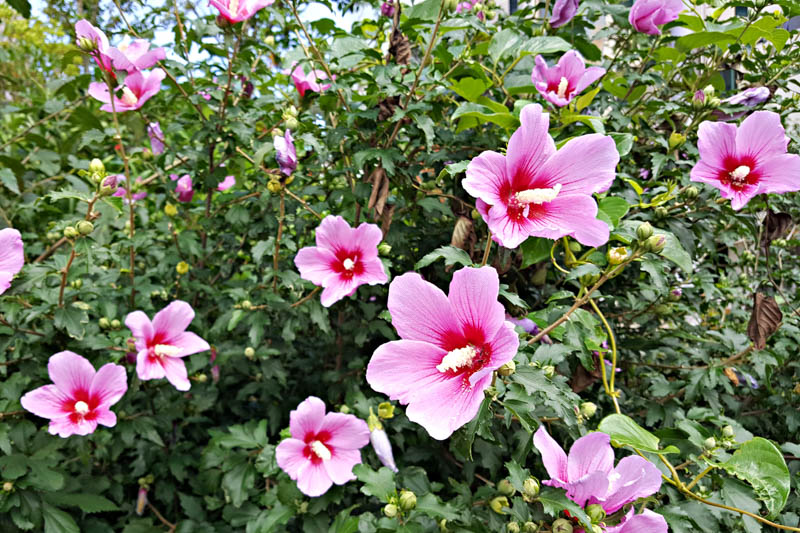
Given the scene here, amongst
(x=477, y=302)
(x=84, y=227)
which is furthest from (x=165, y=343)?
(x=477, y=302)

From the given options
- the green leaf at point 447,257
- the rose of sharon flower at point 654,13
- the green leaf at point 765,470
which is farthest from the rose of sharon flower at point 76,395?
the rose of sharon flower at point 654,13

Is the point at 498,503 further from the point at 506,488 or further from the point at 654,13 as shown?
the point at 654,13

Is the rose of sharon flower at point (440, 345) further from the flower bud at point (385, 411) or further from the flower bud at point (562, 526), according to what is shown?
the flower bud at point (385, 411)

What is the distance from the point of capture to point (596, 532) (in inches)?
Answer: 26.6

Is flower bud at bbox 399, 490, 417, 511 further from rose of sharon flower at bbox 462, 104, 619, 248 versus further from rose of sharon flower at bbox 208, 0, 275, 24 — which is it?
rose of sharon flower at bbox 208, 0, 275, 24

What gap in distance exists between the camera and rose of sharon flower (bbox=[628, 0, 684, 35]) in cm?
115

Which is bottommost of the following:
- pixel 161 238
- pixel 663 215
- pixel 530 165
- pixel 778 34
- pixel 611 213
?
pixel 161 238

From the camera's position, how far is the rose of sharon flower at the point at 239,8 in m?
1.13

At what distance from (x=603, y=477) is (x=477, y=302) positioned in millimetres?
316

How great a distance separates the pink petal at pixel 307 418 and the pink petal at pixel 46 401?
580 mm

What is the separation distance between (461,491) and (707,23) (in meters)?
1.26

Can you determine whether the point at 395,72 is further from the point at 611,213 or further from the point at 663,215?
the point at 663,215

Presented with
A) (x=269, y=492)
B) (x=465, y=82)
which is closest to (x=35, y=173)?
(x=269, y=492)

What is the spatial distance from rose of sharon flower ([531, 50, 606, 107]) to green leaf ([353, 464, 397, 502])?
0.84 metres
